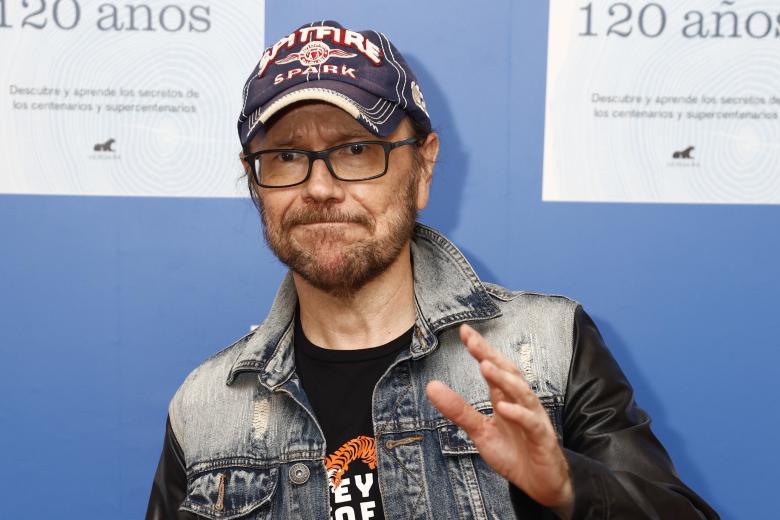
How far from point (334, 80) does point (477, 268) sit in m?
0.55

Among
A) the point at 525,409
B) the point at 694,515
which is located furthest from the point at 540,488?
the point at 694,515

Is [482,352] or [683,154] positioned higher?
[683,154]

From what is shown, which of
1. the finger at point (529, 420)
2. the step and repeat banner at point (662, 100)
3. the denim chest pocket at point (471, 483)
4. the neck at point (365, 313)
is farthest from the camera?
the step and repeat banner at point (662, 100)

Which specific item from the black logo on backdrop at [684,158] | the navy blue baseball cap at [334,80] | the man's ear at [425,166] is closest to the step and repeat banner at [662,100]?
the black logo on backdrop at [684,158]

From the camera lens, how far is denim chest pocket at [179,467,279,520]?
1.09 metres

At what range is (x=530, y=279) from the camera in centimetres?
147

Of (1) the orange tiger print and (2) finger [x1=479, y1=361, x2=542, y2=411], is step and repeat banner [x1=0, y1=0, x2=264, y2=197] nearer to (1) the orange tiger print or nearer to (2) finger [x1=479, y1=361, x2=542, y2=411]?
(1) the orange tiger print

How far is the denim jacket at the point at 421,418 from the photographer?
104 cm

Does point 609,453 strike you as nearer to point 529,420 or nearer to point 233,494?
point 529,420

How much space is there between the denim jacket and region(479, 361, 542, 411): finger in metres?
0.30

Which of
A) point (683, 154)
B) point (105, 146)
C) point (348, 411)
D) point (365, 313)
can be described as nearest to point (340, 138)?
point (365, 313)

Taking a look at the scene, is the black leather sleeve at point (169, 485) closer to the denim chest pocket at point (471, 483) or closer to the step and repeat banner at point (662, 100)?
the denim chest pocket at point (471, 483)

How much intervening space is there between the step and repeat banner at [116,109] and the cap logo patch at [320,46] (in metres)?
0.35

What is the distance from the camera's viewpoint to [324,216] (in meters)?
1.09
